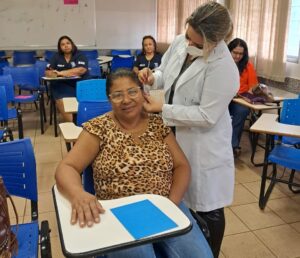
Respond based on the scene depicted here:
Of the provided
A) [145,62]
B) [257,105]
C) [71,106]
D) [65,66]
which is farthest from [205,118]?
[145,62]

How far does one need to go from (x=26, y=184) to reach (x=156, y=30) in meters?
6.77

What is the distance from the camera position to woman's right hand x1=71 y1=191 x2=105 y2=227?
112cm

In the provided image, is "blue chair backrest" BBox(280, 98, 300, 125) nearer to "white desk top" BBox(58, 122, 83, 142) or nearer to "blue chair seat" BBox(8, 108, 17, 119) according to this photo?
"white desk top" BBox(58, 122, 83, 142)

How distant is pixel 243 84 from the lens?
400 cm

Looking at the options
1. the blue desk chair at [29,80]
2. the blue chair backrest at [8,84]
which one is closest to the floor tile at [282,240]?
the blue chair backrest at [8,84]

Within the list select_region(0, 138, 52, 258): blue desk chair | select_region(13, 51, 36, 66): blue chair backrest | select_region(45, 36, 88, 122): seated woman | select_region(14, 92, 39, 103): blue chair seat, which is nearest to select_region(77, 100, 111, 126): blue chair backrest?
Answer: select_region(0, 138, 52, 258): blue desk chair

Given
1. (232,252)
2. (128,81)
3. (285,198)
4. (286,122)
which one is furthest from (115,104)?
(285,198)

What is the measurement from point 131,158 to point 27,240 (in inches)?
23.4

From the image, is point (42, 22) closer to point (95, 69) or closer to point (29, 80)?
point (95, 69)

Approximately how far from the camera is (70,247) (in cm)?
98

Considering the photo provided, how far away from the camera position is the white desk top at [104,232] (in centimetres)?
98

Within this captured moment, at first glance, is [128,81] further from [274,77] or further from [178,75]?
[274,77]

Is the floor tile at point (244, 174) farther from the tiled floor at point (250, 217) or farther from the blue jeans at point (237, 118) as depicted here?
the blue jeans at point (237, 118)

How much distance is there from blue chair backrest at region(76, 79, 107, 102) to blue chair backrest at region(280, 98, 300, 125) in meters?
1.66
